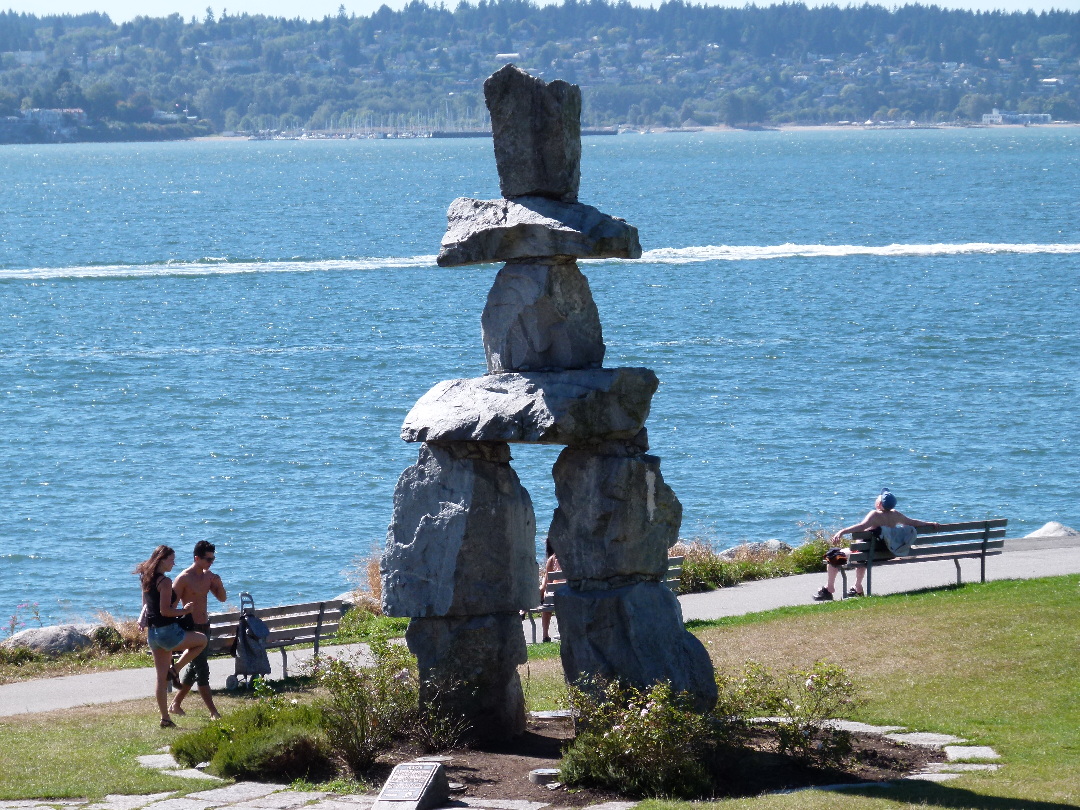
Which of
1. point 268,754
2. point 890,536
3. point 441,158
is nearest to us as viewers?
point 268,754

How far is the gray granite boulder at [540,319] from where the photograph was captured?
11.4 m

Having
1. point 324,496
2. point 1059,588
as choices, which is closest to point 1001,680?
point 1059,588

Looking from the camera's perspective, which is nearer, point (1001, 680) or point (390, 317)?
point (1001, 680)

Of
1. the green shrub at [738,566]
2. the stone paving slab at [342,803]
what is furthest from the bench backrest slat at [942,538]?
the stone paving slab at [342,803]

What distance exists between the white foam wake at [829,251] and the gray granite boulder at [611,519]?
208ft

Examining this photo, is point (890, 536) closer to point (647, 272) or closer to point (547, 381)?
point (547, 381)

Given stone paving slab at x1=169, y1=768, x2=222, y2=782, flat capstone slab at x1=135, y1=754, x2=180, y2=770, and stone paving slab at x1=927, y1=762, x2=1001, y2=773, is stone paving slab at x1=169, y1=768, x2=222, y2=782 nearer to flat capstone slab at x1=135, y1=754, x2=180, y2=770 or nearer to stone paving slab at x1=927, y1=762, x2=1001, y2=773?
flat capstone slab at x1=135, y1=754, x2=180, y2=770

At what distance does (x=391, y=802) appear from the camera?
31.5ft

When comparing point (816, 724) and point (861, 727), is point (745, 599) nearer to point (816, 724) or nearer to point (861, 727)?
point (861, 727)

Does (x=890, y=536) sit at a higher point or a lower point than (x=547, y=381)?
lower

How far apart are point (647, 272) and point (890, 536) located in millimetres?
53681

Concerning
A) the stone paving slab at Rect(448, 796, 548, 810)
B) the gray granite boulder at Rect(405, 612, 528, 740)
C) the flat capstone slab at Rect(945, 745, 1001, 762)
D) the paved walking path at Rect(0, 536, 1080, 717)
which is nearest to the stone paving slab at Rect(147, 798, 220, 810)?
the stone paving slab at Rect(448, 796, 548, 810)

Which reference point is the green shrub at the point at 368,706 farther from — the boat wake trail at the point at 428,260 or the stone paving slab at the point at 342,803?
the boat wake trail at the point at 428,260

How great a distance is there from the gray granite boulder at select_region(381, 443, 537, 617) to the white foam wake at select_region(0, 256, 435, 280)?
6072 cm
